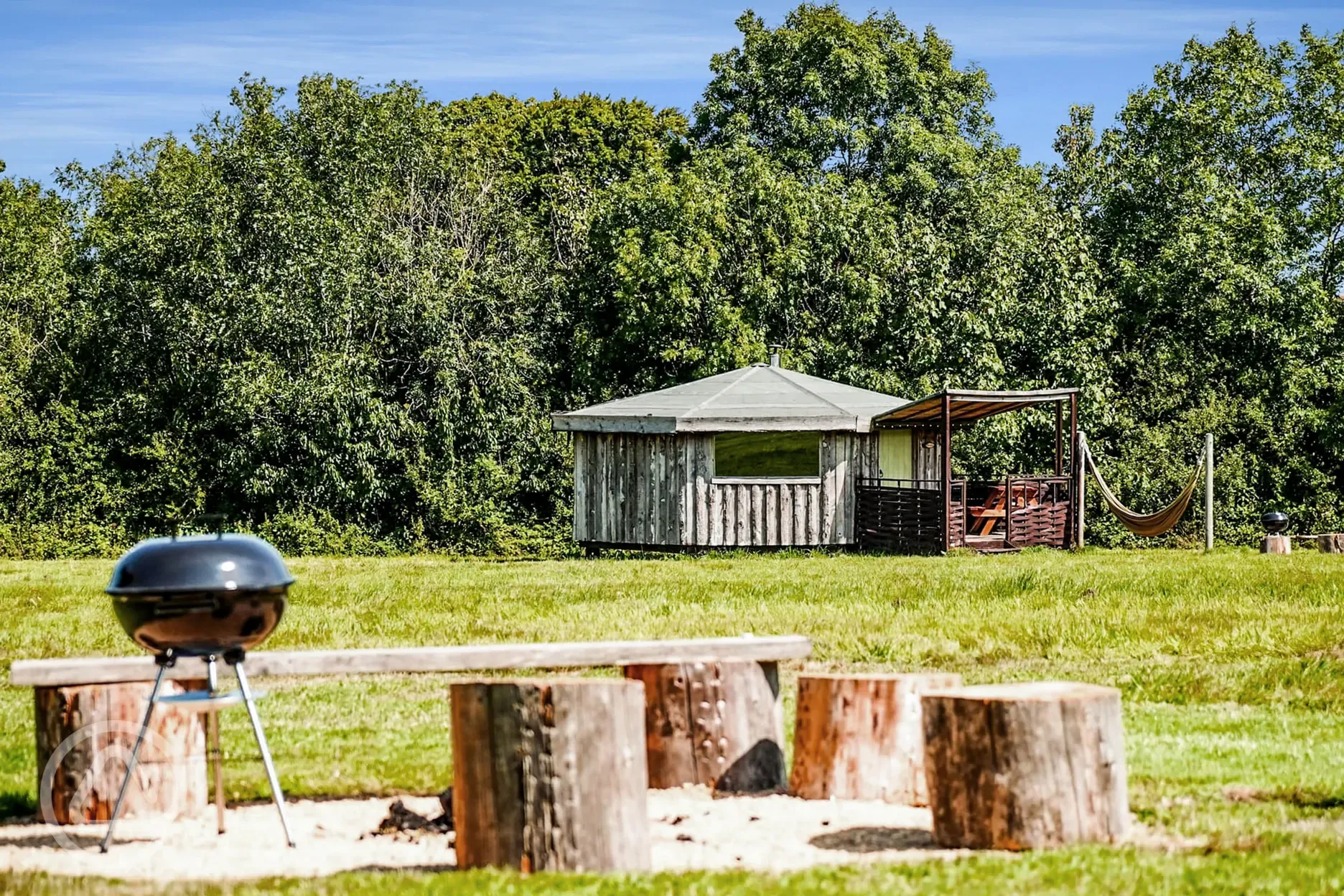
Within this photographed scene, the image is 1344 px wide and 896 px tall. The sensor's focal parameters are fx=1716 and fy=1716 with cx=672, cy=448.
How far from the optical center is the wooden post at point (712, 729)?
7.93 meters

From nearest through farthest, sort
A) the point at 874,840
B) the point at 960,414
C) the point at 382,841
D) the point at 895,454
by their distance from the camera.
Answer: the point at 874,840, the point at 382,841, the point at 960,414, the point at 895,454

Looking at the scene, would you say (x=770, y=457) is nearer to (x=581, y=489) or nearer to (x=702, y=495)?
(x=702, y=495)

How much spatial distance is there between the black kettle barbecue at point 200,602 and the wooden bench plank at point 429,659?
14.7 inches

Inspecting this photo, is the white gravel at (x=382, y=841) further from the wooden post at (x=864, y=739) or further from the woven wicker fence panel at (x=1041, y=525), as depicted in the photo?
the woven wicker fence panel at (x=1041, y=525)

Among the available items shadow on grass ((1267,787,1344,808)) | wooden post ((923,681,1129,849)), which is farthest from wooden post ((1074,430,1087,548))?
wooden post ((923,681,1129,849))

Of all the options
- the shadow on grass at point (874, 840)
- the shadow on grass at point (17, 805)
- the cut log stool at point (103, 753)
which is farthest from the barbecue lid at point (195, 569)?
the shadow on grass at point (874, 840)

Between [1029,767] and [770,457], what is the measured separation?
20849 mm

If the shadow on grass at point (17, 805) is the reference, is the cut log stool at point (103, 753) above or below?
above

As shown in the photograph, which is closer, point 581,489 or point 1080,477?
point 1080,477

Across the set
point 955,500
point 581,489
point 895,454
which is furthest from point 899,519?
point 581,489

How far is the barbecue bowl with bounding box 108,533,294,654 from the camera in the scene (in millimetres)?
6680

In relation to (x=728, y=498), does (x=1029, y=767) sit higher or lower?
lower

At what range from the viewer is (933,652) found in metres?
13.0

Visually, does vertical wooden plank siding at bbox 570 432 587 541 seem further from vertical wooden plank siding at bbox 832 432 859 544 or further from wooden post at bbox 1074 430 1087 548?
Result: wooden post at bbox 1074 430 1087 548
